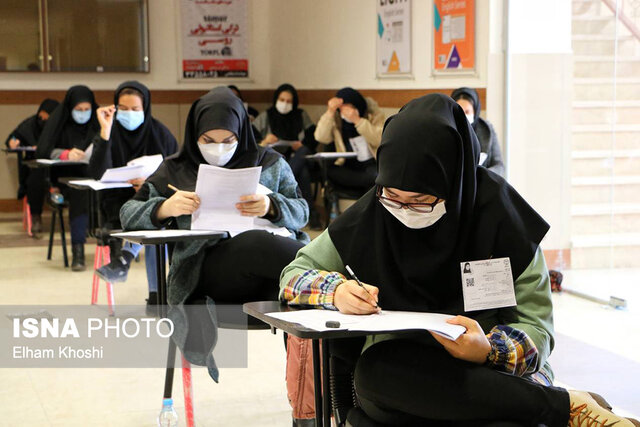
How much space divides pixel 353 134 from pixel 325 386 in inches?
210

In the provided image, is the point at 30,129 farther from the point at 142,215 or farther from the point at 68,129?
the point at 142,215

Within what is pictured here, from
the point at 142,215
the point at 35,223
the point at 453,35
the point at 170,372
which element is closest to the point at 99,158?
the point at 142,215

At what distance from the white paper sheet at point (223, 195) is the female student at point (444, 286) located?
1.03m

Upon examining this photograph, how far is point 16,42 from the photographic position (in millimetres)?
9453

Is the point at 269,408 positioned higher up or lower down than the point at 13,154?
lower down

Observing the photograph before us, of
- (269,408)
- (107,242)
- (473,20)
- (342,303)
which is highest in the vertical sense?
(473,20)

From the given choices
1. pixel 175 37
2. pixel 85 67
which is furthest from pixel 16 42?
pixel 175 37

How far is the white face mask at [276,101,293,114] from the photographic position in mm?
8789

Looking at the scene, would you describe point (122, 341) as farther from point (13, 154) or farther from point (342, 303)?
point (13, 154)

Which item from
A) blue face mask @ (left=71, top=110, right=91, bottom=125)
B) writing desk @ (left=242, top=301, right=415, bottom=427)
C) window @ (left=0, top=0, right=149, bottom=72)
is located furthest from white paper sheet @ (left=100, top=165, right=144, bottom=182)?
window @ (left=0, top=0, right=149, bottom=72)

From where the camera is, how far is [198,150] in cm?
354

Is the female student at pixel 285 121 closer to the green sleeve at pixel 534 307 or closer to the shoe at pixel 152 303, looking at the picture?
the shoe at pixel 152 303

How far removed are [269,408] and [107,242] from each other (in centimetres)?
203

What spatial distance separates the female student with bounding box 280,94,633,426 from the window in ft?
26.5
